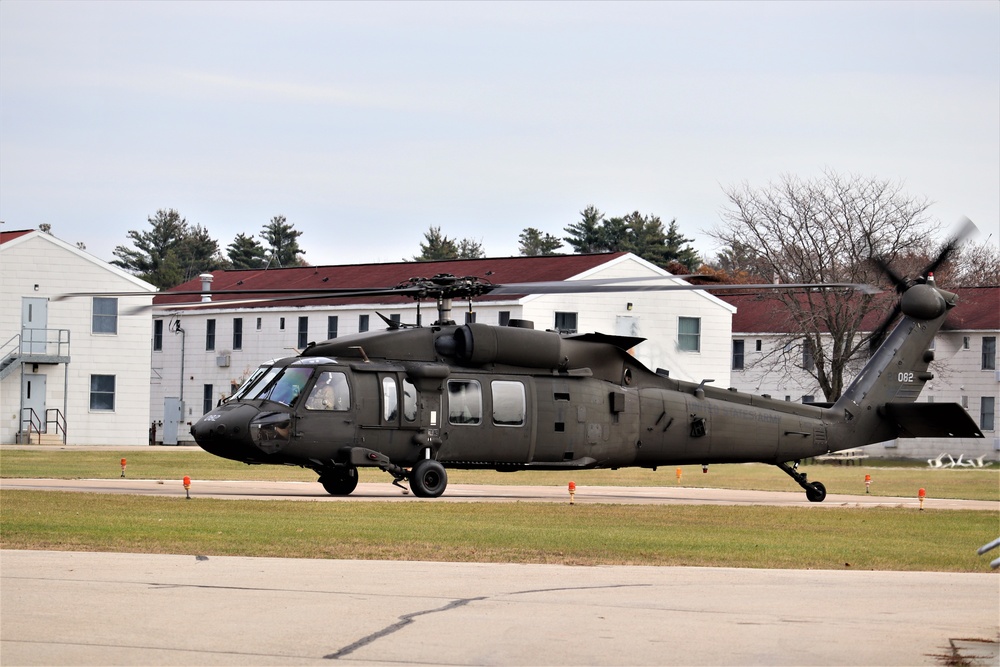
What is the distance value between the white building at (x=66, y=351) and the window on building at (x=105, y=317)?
0.15ft

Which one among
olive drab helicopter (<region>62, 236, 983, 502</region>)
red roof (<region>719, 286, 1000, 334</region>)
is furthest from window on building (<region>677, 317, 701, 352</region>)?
olive drab helicopter (<region>62, 236, 983, 502</region>)

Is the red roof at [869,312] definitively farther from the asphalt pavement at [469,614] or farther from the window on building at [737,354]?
the asphalt pavement at [469,614]

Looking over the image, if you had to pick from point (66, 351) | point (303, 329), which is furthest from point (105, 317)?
point (303, 329)

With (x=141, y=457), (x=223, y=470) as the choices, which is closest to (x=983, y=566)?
(x=223, y=470)

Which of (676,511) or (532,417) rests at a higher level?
(532,417)

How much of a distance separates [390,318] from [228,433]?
33266 millimetres

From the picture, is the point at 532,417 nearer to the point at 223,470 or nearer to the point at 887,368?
the point at 887,368

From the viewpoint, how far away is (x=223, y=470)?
42.5 m

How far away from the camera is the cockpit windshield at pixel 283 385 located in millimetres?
25516

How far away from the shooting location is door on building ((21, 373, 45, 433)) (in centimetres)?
5966

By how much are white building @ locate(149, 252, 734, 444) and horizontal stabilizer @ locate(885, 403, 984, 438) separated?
26971 millimetres

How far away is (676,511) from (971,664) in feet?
53.4

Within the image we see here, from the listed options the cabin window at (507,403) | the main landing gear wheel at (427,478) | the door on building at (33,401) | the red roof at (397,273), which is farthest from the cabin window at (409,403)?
the door on building at (33,401)

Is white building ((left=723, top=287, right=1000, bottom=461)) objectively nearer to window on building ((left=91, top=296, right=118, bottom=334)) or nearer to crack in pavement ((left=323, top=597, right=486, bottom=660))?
window on building ((left=91, top=296, right=118, bottom=334))
